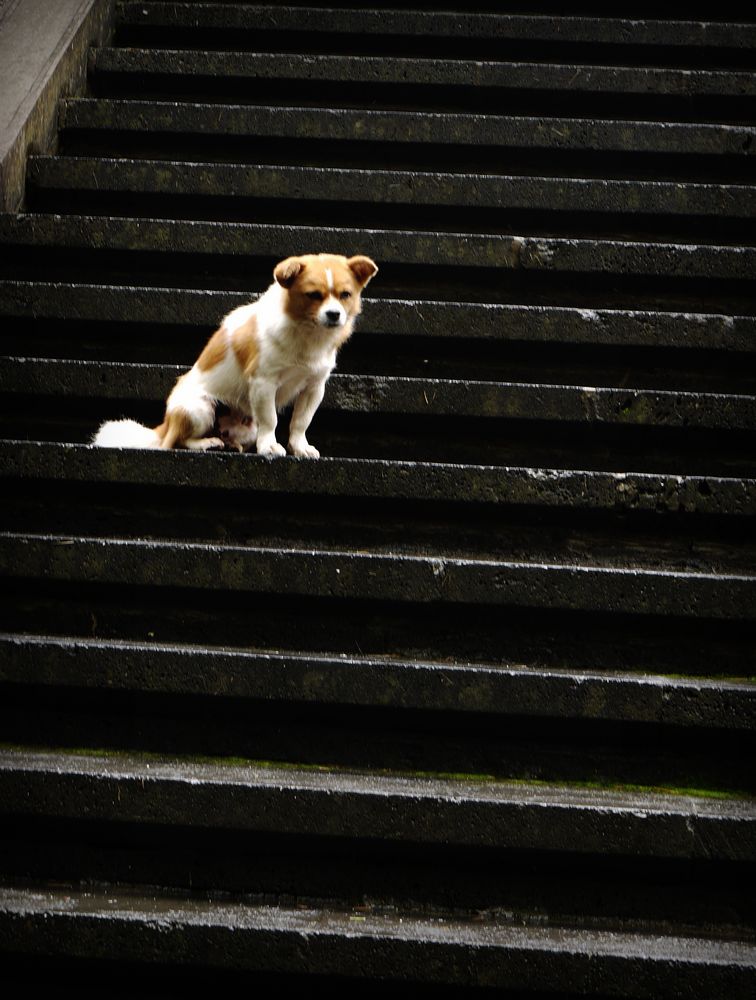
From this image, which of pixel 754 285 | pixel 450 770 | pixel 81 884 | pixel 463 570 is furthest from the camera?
pixel 754 285

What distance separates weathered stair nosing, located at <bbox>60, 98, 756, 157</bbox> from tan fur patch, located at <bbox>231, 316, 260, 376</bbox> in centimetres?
145

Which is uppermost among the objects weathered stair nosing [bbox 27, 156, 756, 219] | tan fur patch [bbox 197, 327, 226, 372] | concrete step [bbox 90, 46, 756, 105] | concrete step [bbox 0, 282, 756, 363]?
concrete step [bbox 90, 46, 756, 105]

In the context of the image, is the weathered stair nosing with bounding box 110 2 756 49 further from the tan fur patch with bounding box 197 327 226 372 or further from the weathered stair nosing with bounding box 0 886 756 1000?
the weathered stair nosing with bounding box 0 886 756 1000

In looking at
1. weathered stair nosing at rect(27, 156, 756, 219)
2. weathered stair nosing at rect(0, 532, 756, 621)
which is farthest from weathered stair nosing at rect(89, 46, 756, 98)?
weathered stair nosing at rect(0, 532, 756, 621)

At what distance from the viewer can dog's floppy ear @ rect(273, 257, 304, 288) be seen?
3.16 m

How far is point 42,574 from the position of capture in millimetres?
2840

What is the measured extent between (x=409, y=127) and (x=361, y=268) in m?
1.31

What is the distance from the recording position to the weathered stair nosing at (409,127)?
161 inches

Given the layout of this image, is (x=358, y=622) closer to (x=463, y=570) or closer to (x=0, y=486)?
(x=463, y=570)

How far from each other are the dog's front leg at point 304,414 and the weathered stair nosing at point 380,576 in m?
0.57

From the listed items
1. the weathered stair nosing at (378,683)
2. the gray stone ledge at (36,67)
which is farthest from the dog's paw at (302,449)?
the gray stone ledge at (36,67)

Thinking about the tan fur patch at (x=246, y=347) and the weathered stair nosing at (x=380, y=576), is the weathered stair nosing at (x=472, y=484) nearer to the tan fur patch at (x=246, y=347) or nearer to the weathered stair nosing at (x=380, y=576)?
the weathered stair nosing at (x=380, y=576)

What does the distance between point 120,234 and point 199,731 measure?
216 centimetres

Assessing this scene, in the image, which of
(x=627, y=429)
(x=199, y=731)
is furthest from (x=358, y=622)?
(x=627, y=429)
